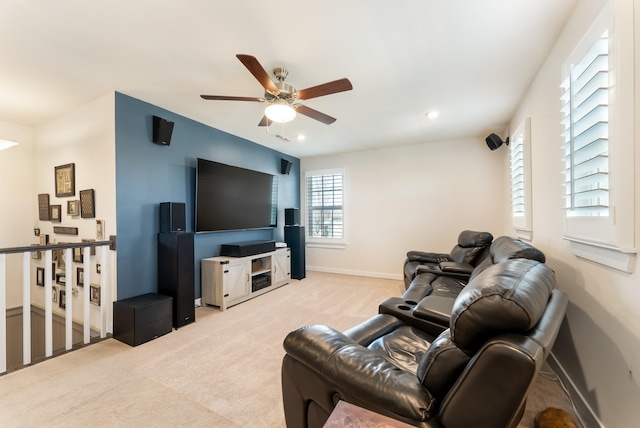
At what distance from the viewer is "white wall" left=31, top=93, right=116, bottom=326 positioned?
288 cm

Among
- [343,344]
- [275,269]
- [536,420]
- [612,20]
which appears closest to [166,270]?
[275,269]

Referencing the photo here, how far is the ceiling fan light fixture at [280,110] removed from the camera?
2349 millimetres

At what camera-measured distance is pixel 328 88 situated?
85.3 inches

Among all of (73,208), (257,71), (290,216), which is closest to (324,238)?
(290,216)

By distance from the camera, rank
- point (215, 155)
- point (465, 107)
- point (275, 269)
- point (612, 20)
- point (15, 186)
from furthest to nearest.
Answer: point (275, 269), point (215, 155), point (15, 186), point (465, 107), point (612, 20)

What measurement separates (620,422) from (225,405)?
2.11 m

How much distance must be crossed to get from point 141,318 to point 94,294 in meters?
0.90

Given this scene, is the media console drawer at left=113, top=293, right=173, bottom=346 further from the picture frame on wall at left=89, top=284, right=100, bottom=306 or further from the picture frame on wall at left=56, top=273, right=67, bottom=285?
the picture frame on wall at left=56, top=273, right=67, bottom=285

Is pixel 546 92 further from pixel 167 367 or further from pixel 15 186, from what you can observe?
pixel 15 186

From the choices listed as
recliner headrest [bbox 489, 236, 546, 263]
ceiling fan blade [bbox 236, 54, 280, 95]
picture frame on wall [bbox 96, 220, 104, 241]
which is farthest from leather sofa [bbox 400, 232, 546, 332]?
picture frame on wall [bbox 96, 220, 104, 241]

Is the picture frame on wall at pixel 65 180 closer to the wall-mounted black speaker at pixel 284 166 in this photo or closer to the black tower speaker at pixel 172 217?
the black tower speaker at pixel 172 217

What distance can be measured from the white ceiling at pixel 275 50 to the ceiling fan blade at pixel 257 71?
255mm

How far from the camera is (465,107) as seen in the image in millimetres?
3287

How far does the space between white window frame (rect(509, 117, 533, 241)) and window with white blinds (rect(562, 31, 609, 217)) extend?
105cm
